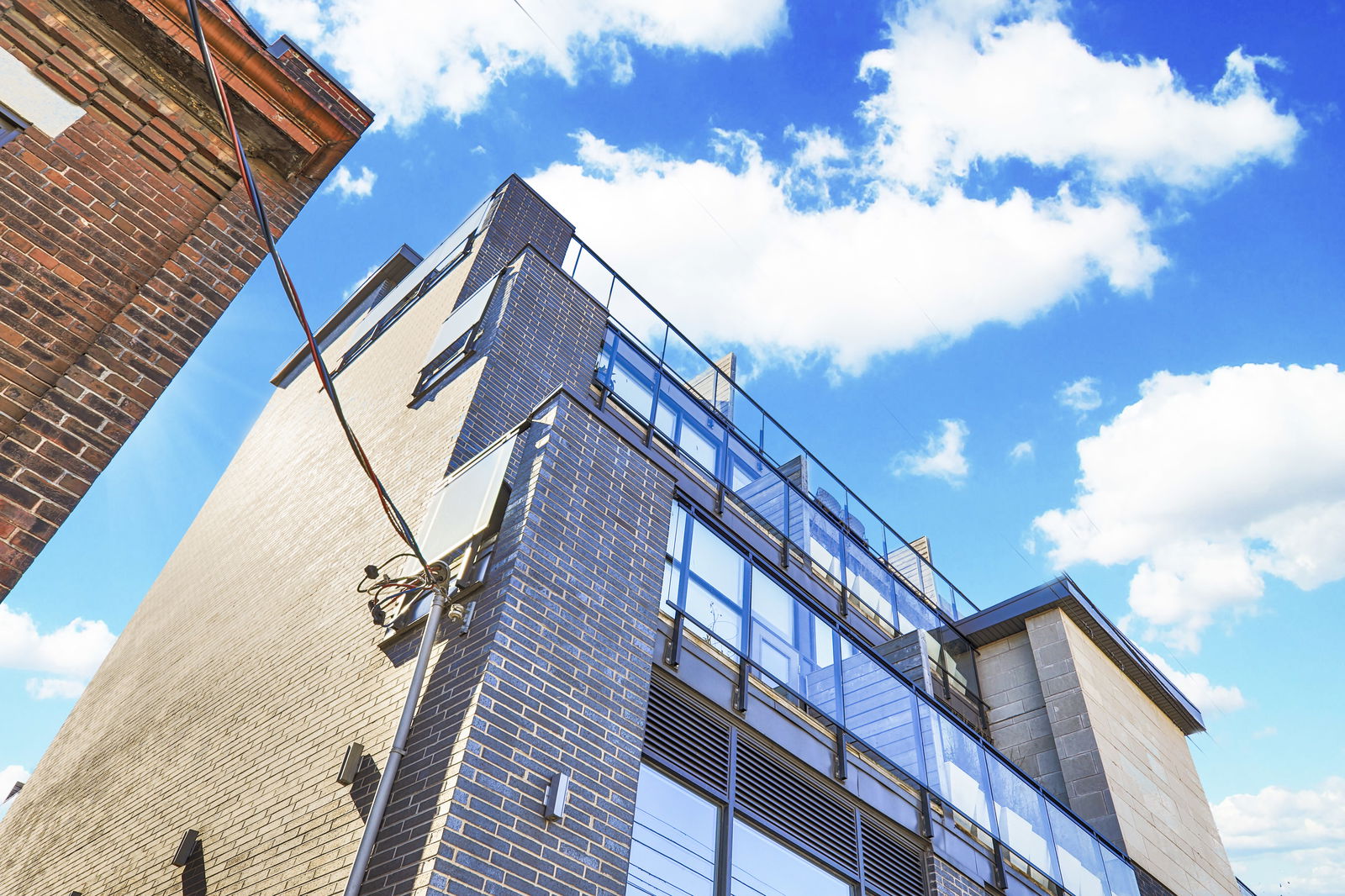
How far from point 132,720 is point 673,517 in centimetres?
876

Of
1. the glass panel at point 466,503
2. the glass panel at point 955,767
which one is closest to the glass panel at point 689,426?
the glass panel at point 466,503

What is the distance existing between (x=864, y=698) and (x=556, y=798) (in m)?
5.23

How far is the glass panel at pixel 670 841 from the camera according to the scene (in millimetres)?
7367

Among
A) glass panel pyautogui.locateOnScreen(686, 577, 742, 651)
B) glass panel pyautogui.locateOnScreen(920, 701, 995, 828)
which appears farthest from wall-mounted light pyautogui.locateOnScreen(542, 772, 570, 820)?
glass panel pyautogui.locateOnScreen(920, 701, 995, 828)

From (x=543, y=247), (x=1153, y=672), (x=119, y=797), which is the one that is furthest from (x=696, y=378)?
(x=1153, y=672)

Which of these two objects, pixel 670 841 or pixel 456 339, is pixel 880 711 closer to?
Answer: pixel 670 841

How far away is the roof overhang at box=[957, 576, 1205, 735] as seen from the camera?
18391 mm

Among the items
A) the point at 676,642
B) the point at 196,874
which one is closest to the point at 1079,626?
the point at 676,642

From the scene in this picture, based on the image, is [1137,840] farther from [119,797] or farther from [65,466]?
[65,466]

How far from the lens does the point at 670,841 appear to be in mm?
7688

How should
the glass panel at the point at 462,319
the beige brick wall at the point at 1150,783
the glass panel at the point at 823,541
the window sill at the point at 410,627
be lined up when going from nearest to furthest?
the window sill at the point at 410,627 < the glass panel at the point at 462,319 < the glass panel at the point at 823,541 < the beige brick wall at the point at 1150,783

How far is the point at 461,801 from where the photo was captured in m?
5.98

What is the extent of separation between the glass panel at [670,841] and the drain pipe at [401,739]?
199 centimetres

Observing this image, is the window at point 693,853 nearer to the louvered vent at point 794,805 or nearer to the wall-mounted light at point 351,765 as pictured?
the louvered vent at point 794,805
